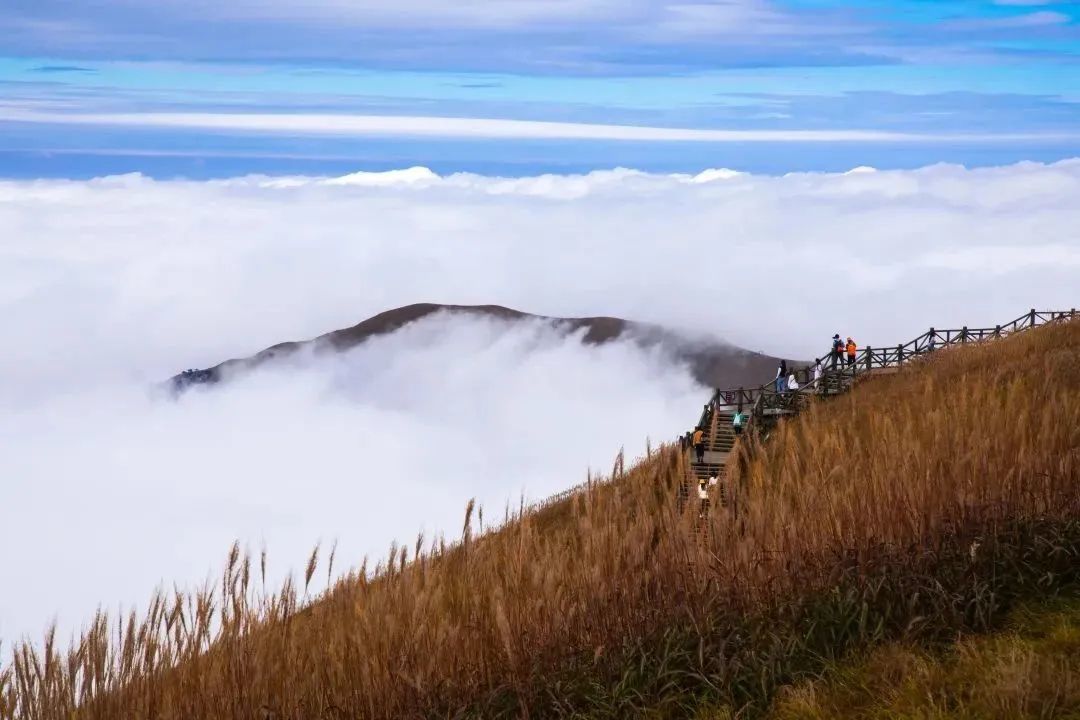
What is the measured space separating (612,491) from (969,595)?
187 cm

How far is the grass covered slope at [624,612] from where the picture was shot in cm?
459

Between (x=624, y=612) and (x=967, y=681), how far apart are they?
1631 mm

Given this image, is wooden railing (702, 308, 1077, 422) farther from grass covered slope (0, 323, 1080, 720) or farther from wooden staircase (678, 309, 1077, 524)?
grass covered slope (0, 323, 1080, 720)

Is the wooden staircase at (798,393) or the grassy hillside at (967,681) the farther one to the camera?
the wooden staircase at (798,393)

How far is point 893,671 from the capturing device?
4160 mm

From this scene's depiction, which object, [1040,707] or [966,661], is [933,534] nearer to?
[966,661]

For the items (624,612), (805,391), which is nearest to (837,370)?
(805,391)

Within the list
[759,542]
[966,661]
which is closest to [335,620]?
[759,542]

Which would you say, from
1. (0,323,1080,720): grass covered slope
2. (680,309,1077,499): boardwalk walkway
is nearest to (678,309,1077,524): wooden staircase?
(680,309,1077,499): boardwalk walkway

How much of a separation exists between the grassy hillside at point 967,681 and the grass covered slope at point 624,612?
0.17m

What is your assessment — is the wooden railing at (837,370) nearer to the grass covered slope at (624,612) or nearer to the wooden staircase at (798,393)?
the wooden staircase at (798,393)

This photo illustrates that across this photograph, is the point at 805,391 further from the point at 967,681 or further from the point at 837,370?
the point at 967,681

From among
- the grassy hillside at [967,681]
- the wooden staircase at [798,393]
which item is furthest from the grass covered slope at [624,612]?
the wooden staircase at [798,393]

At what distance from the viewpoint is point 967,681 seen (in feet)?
13.0
